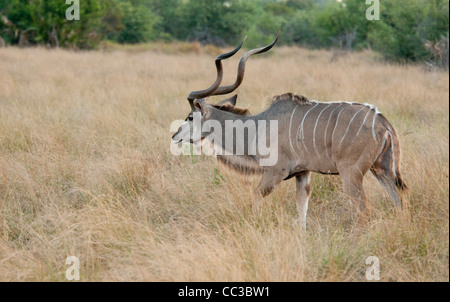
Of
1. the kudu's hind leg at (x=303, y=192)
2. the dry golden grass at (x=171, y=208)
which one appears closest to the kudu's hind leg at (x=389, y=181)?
the dry golden grass at (x=171, y=208)

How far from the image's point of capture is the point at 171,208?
11.9ft

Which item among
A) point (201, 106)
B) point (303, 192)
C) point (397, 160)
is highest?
point (201, 106)

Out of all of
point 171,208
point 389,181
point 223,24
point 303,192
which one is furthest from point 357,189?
point 223,24

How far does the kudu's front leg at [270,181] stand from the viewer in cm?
339

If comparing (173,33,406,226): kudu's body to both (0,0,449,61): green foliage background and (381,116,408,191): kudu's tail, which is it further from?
(0,0,449,61): green foliage background

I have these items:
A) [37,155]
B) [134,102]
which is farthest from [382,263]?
[134,102]

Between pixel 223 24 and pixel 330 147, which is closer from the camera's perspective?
pixel 330 147

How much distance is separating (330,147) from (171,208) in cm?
120

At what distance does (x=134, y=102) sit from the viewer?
695 cm

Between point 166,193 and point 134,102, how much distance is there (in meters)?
3.38

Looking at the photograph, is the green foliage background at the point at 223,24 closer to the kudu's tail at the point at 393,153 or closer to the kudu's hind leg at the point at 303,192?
the kudu's hind leg at the point at 303,192

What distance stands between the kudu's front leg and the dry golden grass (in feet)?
0.26

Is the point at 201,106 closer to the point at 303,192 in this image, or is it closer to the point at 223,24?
the point at 303,192

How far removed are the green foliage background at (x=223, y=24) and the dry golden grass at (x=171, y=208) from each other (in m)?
5.69
